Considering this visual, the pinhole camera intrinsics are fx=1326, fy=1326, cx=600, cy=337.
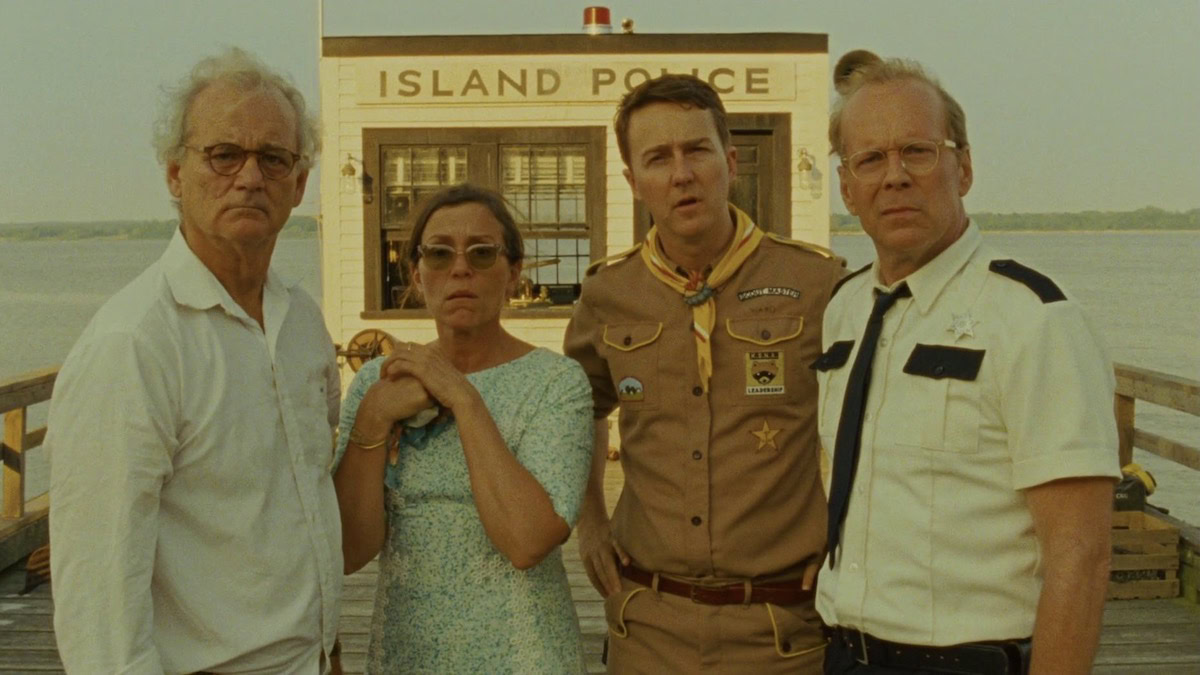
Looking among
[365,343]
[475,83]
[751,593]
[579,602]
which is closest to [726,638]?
[751,593]

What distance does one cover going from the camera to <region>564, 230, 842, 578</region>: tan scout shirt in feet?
8.94

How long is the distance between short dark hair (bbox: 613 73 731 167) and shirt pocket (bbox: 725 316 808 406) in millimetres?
398

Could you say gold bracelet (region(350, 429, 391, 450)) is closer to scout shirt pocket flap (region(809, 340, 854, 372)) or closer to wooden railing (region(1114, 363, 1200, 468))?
scout shirt pocket flap (region(809, 340, 854, 372))

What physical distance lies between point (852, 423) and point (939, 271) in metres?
0.30

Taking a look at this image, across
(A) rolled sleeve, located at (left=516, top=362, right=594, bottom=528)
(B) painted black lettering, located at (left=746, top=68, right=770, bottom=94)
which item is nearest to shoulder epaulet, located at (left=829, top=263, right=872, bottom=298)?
(A) rolled sleeve, located at (left=516, top=362, right=594, bottom=528)

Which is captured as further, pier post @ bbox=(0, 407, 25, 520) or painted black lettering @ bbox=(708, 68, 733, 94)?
painted black lettering @ bbox=(708, 68, 733, 94)

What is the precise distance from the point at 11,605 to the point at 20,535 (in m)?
0.62

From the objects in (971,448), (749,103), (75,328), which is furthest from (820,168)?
(75,328)

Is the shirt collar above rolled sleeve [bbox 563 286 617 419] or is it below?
above

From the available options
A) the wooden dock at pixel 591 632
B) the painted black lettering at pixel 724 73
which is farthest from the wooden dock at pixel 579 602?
the painted black lettering at pixel 724 73

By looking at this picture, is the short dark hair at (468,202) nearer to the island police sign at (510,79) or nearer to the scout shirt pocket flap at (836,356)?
the scout shirt pocket flap at (836,356)

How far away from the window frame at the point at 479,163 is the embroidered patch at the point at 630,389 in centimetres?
667

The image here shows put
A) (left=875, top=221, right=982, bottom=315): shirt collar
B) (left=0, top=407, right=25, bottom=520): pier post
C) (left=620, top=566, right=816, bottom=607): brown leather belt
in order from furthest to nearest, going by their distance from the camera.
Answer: (left=0, top=407, right=25, bottom=520): pier post < (left=620, top=566, right=816, bottom=607): brown leather belt < (left=875, top=221, right=982, bottom=315): shirt collar

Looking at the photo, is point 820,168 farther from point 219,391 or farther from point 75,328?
point 75,328
